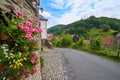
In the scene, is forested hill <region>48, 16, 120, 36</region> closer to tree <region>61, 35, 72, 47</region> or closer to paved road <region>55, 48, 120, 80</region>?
tree <region>61, 35, 72, 47</region>

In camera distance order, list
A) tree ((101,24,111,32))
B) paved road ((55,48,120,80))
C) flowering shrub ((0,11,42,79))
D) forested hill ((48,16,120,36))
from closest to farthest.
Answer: flowering shrub ((0,11,42,79))
paved road ((55,48,120,80))
forested hill ((48,16,120,36))
tree ((101,24,111,32))

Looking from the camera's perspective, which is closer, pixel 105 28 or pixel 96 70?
pixel 96 70

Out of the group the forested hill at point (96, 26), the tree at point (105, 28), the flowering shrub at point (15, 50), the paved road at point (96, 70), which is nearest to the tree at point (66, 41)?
the forested hill at point (96, 26)

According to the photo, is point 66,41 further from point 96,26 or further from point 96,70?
point 96,70

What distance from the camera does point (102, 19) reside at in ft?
247

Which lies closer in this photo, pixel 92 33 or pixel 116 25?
pixel 116 25

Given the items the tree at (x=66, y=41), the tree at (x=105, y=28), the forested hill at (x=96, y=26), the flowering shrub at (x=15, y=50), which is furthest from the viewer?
the tree at (x=105, y=28)

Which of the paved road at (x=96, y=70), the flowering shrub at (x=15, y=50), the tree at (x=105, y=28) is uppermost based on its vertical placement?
the tree at (x=105, y=28)

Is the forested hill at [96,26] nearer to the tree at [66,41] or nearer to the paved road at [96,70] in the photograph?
the tree at [66,41]

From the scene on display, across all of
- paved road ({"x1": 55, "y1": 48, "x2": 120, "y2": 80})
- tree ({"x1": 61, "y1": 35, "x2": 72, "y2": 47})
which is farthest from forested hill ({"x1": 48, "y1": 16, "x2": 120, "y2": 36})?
paved road ({"x1": 55, "y1": 48, "x2": 120, "y2": 80})

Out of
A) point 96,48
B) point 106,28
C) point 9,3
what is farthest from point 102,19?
point 9,3

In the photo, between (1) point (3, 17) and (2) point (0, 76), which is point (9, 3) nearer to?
(1) point (3, 17)

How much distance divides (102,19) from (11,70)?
7528cm

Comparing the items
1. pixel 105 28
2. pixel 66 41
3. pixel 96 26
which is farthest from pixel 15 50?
pixel 96 26
